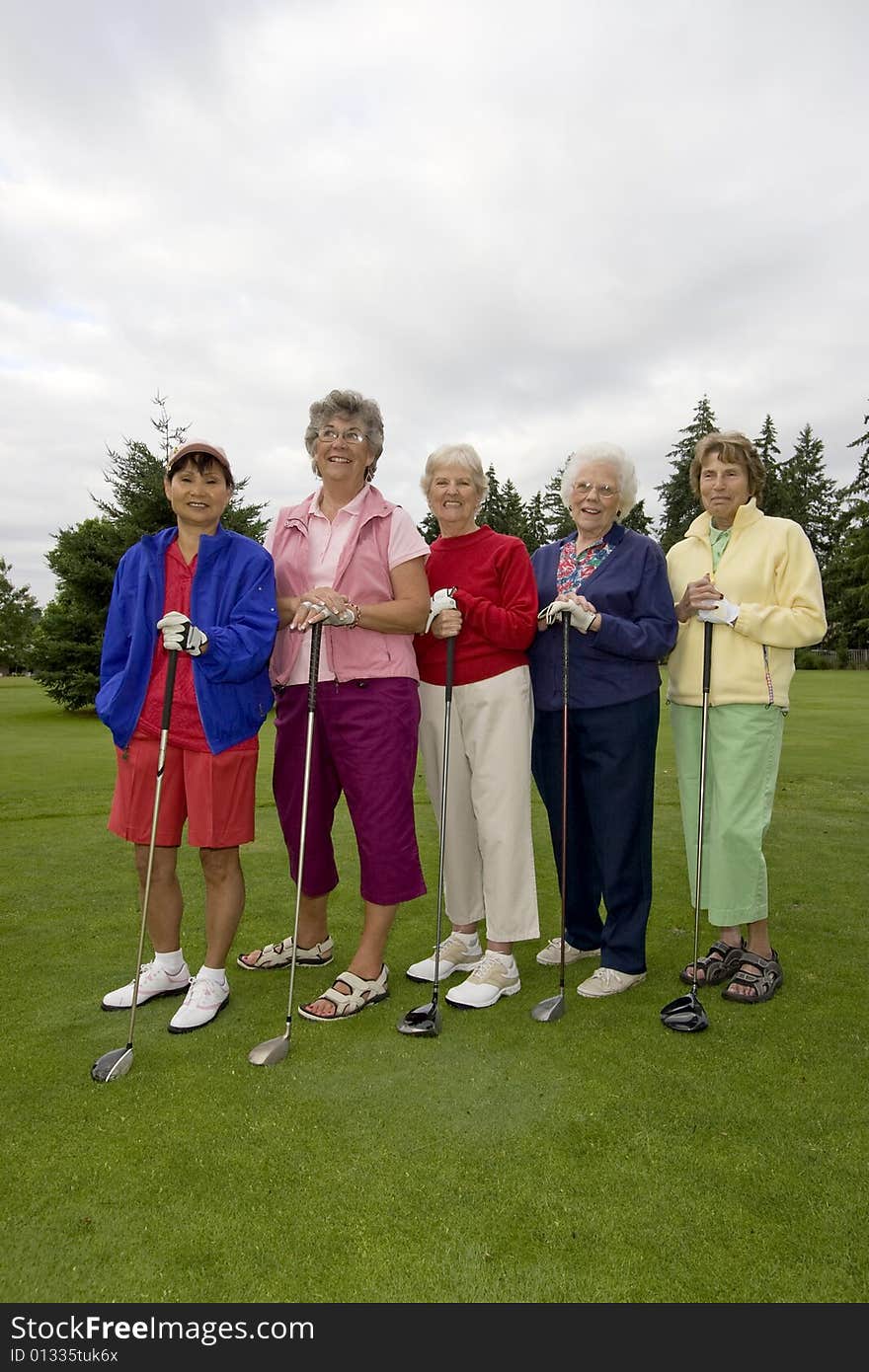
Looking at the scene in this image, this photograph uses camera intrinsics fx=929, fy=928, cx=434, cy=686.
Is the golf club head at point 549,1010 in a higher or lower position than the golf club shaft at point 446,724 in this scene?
lower

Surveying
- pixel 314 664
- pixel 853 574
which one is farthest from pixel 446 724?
pixel 853 574

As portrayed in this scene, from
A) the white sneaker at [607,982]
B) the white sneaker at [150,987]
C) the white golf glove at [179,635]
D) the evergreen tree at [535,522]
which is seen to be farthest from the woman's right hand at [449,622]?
the evergreen tree at [535,522]

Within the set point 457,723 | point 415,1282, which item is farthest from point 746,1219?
point 457,723

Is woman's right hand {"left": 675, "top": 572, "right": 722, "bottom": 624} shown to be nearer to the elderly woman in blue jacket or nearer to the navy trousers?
the navy trousers

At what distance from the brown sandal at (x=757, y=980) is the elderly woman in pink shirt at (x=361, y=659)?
3.59ft

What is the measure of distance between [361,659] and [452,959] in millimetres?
1191

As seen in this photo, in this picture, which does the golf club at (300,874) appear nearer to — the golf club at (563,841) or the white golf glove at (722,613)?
the golf club at (563,841)

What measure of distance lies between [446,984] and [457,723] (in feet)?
3.02

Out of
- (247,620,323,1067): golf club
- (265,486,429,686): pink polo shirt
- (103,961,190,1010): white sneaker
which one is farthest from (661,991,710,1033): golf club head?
(103,961,190,1010): white sneaker

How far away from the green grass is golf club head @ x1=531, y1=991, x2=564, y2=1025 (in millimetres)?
60

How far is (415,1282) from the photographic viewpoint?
65.1 inches

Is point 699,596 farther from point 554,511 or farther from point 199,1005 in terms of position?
point 554,511

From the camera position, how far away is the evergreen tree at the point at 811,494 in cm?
4816

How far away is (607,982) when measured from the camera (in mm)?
3145
